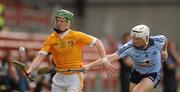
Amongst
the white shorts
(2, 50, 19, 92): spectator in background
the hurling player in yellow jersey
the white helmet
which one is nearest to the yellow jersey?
the hurling player in yellow jersey

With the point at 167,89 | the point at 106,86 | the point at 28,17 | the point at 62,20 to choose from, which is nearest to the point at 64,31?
the point at 62,20

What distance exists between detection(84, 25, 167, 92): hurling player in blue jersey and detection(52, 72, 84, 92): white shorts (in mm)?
241

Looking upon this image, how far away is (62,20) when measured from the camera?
11125 millimetres

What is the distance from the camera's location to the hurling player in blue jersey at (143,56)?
11148mm

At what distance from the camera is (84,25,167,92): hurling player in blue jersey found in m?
11.1

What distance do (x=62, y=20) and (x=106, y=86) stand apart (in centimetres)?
1106

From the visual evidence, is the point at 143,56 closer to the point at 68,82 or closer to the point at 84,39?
the point at 84,39

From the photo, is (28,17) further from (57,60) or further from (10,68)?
(57,60)

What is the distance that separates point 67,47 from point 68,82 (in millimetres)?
584

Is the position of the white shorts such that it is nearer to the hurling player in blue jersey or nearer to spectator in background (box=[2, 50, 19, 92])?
the hurling player in blue jersey

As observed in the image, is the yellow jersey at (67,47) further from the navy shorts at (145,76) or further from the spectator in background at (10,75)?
the spectator in background at (10,75)

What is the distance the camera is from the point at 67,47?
442 inches

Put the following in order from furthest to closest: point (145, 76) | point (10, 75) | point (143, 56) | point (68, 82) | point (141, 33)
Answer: point (10, 75)
point (145, 76)
point (143, 56)
point (68, 82)
point (141, 33)

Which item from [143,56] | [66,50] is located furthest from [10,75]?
[143,56]
